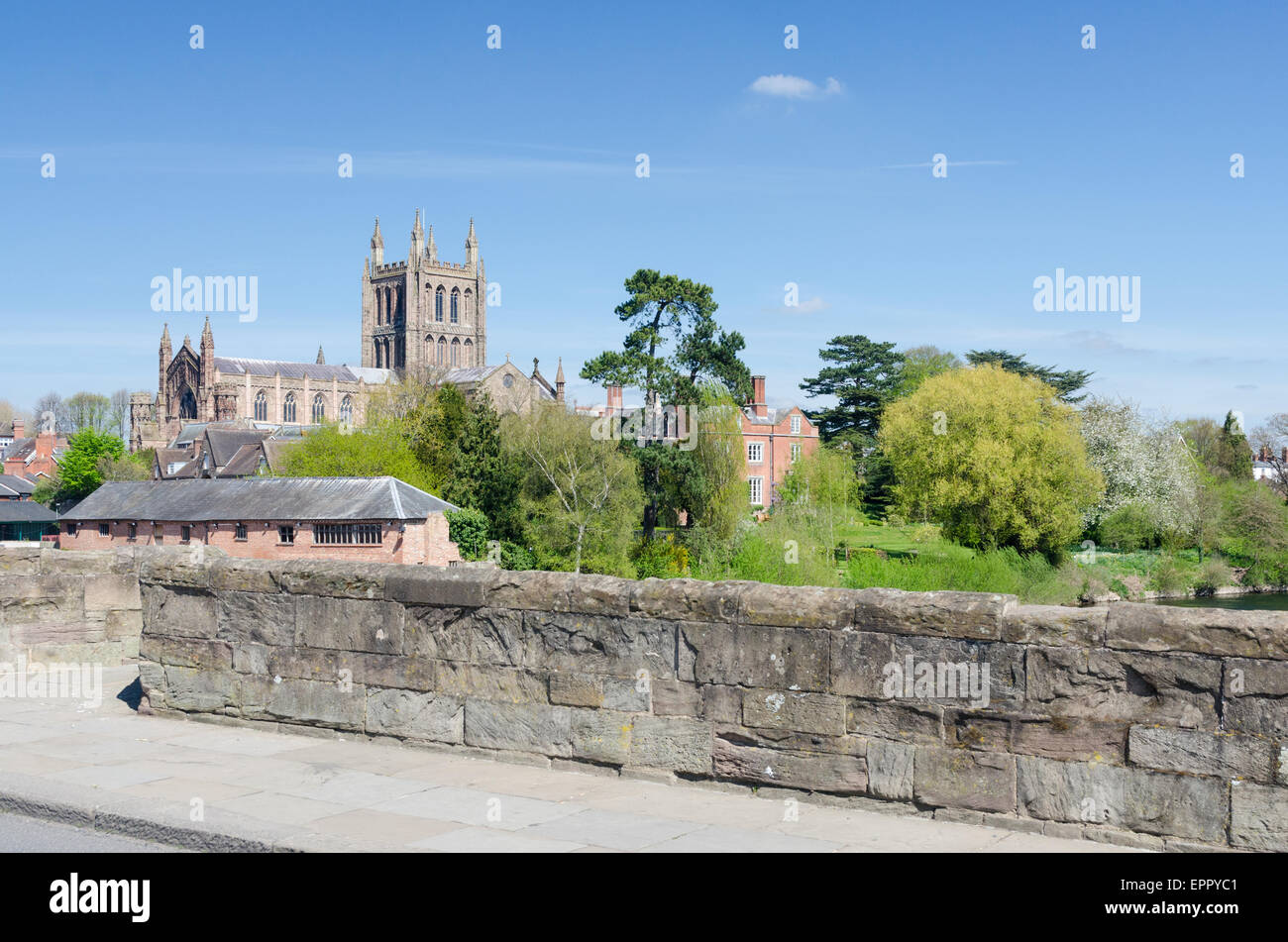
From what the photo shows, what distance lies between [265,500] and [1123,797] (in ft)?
171

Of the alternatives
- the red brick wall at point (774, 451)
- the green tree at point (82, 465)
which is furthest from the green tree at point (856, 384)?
the green tree at point (82, 465)

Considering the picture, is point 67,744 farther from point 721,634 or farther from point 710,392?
point 710,392

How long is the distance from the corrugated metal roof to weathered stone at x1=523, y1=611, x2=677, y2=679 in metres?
42.1

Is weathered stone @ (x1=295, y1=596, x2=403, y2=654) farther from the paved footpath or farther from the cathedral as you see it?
the cathedral

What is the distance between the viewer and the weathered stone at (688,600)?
7312 mm

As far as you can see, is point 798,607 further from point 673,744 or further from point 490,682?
point 490,682

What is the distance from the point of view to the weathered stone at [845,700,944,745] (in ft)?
21.8

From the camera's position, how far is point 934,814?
661cm

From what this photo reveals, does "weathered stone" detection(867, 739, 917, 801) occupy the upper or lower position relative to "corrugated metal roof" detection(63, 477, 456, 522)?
lower

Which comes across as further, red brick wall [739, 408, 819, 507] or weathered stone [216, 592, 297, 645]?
red brick wall [739, 408, 819, 507]

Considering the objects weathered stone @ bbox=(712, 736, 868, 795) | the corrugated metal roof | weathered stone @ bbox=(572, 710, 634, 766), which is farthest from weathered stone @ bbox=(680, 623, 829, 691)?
the corrugated metal roof

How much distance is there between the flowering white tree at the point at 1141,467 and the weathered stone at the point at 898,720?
55858 mm
